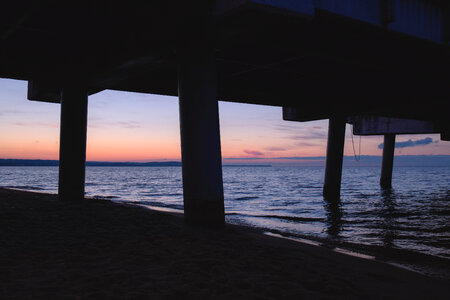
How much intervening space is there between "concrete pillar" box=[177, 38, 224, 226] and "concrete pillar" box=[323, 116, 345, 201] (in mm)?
16965

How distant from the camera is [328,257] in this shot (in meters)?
7.77

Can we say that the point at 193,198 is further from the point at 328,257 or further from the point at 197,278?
the point at 197,278

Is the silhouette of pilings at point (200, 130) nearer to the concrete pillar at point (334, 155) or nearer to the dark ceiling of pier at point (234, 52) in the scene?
the dark ceiling of pier at point (234, 52)

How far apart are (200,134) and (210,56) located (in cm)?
217

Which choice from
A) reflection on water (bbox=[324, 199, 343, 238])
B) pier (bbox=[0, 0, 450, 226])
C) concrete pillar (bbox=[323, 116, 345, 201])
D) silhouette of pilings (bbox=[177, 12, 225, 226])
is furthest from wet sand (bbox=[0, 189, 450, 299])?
concrete pillar (bbox=[323, 116, 345, 201])

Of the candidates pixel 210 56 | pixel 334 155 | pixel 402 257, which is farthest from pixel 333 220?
pixel 334 155

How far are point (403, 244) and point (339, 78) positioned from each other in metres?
10.5

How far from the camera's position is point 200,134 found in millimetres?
10039

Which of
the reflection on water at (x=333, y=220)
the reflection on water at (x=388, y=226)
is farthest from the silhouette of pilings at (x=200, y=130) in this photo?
the reflection on water at (x=388, y=226)

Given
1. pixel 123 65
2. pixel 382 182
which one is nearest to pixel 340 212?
pixel 123 65

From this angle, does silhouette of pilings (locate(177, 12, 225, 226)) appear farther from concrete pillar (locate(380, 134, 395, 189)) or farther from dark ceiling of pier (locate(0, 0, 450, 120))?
concrete pillar (locate(380, 134, 395, 189))

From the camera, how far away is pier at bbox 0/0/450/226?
10.1 metres

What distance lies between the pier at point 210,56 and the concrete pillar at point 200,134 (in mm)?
27

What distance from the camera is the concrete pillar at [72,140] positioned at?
15766 millimetres
